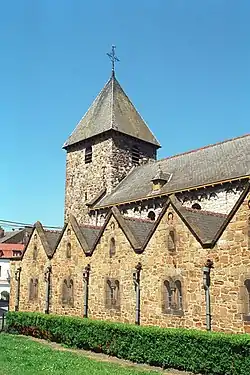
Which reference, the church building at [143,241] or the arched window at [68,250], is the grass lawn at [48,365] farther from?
the arched window at [68,250]

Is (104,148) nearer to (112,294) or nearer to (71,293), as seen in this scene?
(71,293)

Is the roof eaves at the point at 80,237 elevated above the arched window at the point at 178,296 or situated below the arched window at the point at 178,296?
above

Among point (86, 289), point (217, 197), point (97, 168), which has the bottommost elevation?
point (86, 289)

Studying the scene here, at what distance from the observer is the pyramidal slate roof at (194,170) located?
93.0 feet

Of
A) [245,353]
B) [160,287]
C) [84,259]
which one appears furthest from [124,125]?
[245,353]

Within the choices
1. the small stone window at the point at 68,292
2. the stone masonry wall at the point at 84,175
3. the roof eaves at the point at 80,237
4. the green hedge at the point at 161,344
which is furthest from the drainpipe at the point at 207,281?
the stone masonry wall at the point at 84,175

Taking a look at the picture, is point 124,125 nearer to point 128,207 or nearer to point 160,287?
point 128,207

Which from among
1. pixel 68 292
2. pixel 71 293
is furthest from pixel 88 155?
pixel 71 293

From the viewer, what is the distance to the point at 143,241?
2233 cm

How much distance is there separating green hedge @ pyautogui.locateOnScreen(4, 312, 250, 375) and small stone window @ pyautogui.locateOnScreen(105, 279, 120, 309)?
2281mm

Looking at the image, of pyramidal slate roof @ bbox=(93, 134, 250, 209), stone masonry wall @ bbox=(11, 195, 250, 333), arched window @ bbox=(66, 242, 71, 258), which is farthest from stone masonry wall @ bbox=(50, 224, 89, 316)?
pyramidal slate roof @ bbox=(93, 134, 250, 209)

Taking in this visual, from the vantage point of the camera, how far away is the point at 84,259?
25.3 m

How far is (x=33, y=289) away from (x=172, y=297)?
1293 centimetres

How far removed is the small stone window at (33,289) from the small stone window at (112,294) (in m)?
7.78
